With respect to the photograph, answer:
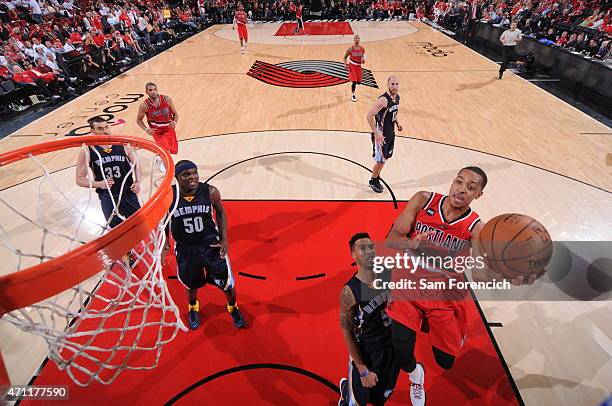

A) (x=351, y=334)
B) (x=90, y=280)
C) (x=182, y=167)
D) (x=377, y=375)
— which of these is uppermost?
(x=182, y=167)

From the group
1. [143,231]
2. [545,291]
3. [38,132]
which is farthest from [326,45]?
[143,231]

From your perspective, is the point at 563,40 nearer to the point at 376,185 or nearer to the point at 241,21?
the point at 376,185

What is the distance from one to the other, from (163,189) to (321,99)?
7.84 metres

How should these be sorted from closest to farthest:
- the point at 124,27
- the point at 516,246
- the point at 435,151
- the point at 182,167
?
the point at 516,246, the point at 182,167, the point at 435,151, the point at 124,27

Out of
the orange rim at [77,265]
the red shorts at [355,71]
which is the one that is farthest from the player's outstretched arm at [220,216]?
the red shorts at [355,71]

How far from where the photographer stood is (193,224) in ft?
10.2

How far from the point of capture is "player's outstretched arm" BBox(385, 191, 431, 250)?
9.30ft

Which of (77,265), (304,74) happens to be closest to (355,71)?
(304,74)

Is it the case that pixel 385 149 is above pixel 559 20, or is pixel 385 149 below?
below

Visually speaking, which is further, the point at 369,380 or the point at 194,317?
the point at 194,317

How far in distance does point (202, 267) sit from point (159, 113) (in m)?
3.08

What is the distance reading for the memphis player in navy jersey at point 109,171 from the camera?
3748 millimetres

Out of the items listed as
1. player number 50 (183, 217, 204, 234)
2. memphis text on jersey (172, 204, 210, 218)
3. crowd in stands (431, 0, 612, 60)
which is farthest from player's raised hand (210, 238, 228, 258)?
crowd in stands (431, 0, 612, 60)

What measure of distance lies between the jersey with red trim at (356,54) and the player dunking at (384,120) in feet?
13.8
